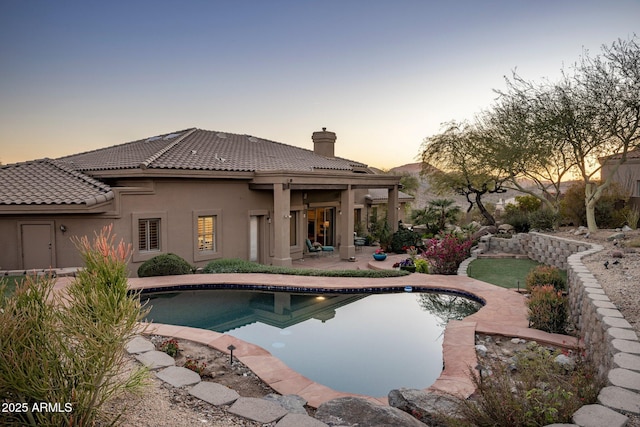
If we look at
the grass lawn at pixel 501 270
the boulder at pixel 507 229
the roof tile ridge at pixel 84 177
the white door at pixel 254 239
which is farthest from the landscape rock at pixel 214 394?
the boulder at pixel 507 229

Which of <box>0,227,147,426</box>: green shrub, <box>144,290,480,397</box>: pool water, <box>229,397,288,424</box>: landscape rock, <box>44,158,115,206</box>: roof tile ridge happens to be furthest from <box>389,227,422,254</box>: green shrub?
<box>0,227,147,426</box>: green shrub

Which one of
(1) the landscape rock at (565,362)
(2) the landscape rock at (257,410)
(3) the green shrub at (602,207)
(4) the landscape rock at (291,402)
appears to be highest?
(3) the green shrub at (602,207)

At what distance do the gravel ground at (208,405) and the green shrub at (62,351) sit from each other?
1.02ft

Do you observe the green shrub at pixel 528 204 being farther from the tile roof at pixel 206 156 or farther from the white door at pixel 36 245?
the white door at pixel 36 245

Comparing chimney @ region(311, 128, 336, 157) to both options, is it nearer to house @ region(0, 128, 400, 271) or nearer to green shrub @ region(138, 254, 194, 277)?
house @ region(0, 128, 400, 271)

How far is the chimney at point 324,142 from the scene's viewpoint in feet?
88.8

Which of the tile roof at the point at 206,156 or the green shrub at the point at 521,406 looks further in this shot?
the tile roof at the point at 206,156

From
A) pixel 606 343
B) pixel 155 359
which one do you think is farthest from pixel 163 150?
pixel 606 343

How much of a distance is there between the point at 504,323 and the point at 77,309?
27.2ft

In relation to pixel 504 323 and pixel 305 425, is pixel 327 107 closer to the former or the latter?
pixel 504 323

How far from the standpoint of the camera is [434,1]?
661 inches

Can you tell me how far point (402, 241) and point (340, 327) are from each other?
1206 cm

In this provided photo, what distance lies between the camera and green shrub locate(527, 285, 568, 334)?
27.9 feet

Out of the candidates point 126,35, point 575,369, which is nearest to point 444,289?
point 575,369
